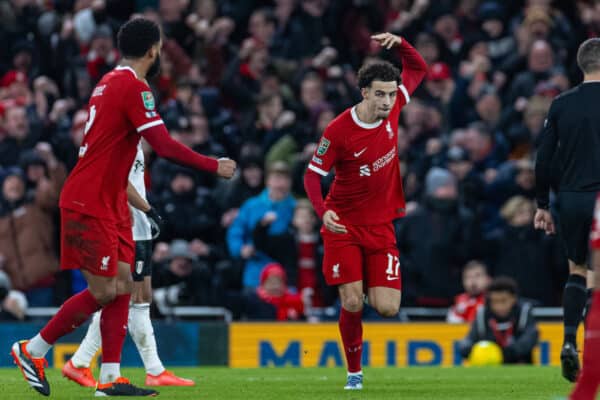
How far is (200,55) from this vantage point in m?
19.9

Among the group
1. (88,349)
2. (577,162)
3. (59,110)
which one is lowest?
(88,349)

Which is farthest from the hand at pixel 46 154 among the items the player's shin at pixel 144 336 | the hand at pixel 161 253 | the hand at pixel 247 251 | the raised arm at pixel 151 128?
the raised arm at pixel 151 128

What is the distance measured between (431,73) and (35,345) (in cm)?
1007

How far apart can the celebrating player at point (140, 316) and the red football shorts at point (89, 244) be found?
1.27 meters

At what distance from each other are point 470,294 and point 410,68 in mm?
4913

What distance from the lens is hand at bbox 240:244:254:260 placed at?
16.3 meters

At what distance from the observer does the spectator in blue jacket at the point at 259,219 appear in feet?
53.9

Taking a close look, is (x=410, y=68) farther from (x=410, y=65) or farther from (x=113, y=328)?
(x=113, y=328)

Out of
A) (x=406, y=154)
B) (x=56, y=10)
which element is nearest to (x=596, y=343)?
(x=406, y=154)

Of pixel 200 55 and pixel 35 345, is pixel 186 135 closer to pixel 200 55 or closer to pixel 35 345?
pixel 200 55

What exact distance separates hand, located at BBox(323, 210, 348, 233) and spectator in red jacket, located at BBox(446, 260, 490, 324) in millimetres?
5486

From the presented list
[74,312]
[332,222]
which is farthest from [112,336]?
[332,222]

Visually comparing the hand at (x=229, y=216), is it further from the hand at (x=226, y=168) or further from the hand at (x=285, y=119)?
the hand at (x=226, y=168)

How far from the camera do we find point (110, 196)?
9344 mm
